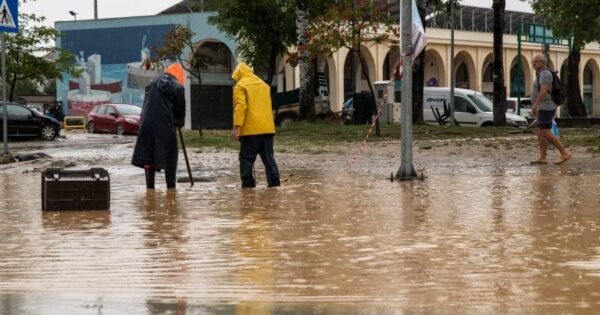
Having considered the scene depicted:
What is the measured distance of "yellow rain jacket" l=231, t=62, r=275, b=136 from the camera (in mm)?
12484

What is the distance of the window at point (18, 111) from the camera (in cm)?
3240

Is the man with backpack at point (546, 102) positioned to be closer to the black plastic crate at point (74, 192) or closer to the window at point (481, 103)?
the black plastic crate at point (74, 192)

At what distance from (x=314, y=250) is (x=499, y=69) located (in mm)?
30316

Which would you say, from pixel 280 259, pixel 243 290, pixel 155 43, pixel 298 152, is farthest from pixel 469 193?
pixel 155 43

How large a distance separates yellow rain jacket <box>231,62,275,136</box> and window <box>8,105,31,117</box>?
21.1m

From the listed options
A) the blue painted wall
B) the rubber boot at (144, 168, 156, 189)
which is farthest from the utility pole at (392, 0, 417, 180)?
the blue painted wall

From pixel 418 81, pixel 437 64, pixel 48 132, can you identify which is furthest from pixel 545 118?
pixel 437 64

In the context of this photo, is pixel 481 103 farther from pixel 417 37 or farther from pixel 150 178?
pixel 150 178

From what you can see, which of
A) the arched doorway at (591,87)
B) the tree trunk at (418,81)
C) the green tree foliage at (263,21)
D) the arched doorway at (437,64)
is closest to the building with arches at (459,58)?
the arched doorway at (437,64)

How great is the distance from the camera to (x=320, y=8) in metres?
36.4

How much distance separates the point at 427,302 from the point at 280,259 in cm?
164

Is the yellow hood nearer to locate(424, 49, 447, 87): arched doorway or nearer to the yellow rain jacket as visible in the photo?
the yellow rain jacket

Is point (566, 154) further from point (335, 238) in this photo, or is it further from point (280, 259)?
point (280, 259)

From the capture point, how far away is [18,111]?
32781 millimetres
